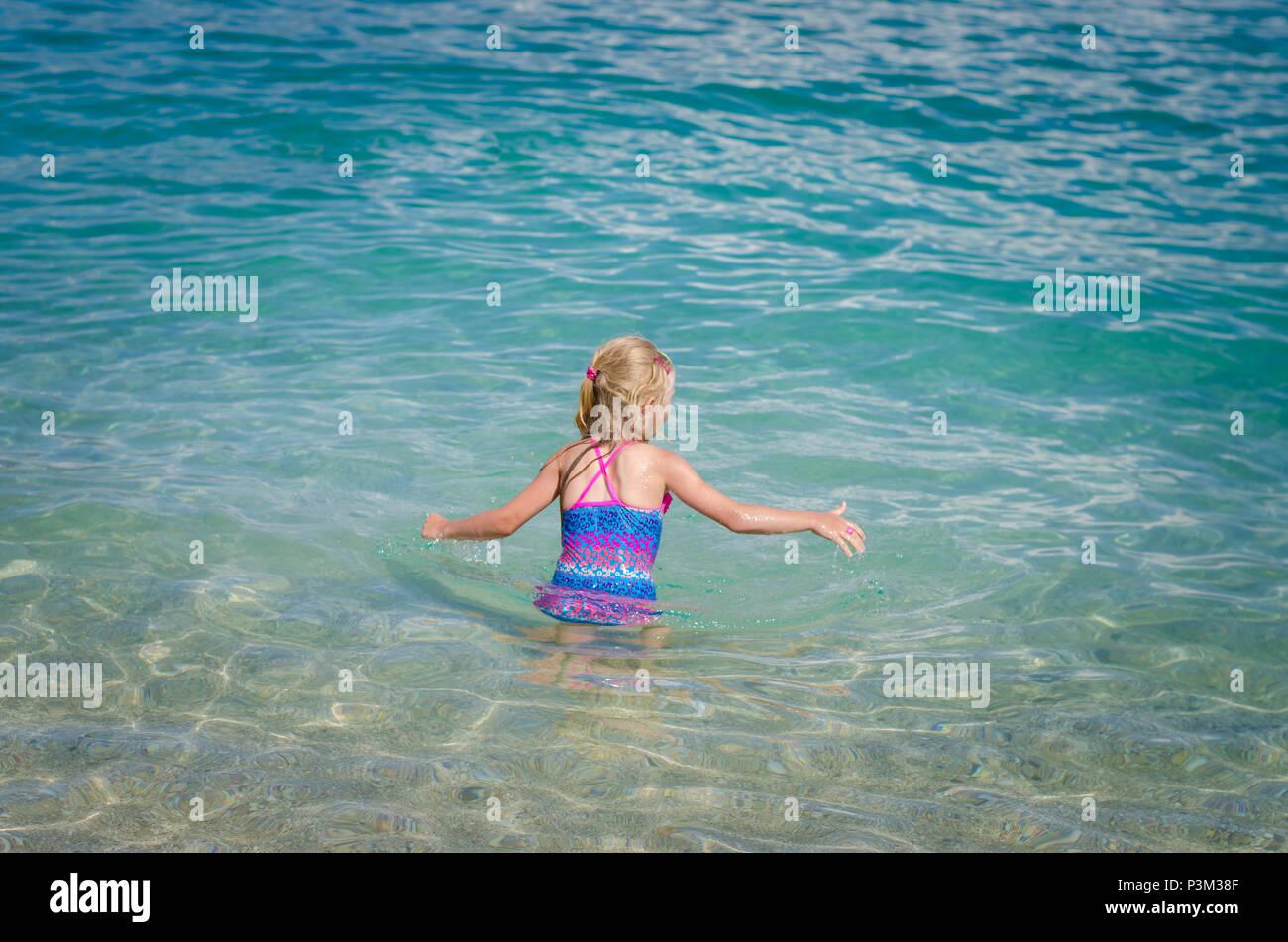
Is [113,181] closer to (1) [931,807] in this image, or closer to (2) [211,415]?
(2) [211,415]

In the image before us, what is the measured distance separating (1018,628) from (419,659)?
2.72m

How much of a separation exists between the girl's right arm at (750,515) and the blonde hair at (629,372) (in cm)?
31

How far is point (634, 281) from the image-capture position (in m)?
9.81

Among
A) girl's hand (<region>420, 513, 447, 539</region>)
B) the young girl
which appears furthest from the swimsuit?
girl's hand (<region>420, 513, 447, 539</region>)

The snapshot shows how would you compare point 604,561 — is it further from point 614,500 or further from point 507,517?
point 507,517

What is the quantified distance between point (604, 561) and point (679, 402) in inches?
124

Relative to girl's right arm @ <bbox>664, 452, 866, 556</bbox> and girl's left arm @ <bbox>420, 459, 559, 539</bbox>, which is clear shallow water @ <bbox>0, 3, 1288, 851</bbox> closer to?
girl's left arm @ <bbox>420, 459, 559, 539</bbox>

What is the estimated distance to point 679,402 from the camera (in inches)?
314

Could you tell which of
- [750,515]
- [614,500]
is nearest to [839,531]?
[750,515]

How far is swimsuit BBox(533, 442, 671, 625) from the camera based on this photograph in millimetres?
4918
